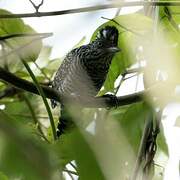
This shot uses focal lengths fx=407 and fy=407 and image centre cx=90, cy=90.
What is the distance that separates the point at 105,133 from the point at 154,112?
7.6 inches

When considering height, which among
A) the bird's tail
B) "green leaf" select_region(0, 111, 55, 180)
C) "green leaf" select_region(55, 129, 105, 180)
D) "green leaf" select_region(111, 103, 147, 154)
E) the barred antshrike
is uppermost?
"green leaf" select_region(0, 111, 55, 180)

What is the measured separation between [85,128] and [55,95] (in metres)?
0.07

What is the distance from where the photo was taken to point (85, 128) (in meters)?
0.68

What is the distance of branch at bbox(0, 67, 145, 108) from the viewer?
555 millimetres

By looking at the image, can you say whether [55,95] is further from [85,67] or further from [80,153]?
[85,67]

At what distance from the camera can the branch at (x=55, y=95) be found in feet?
1.82

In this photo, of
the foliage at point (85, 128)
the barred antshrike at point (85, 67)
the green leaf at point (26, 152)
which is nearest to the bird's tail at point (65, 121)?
the foliage at point (85, 128)

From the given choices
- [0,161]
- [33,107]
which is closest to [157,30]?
[0,161]

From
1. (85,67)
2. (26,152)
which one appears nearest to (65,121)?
(26,152)

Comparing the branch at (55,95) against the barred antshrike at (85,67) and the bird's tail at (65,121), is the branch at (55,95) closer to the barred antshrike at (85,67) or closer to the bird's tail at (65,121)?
the bird's tail at (65,121)

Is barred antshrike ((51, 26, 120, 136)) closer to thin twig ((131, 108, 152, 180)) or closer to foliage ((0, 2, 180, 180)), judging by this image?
foliage ((0, 2, 180, 180))

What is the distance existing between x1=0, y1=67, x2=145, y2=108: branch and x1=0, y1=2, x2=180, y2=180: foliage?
0.8 inches

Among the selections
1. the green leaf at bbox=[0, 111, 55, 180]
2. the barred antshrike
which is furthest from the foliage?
the barred antshrike

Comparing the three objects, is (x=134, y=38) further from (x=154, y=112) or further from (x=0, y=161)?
(x=0, y=161)
